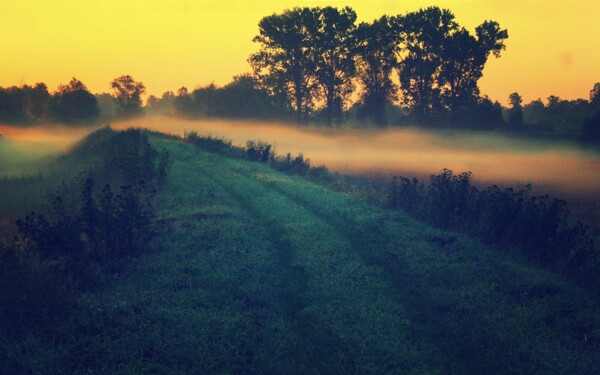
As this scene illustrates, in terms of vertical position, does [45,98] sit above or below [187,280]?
above

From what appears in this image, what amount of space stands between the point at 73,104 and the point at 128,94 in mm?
26650

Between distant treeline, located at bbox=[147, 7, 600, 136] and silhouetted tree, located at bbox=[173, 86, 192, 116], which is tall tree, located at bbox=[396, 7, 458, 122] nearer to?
distant treeline, located at bbox=[147, 7, 600, 136]

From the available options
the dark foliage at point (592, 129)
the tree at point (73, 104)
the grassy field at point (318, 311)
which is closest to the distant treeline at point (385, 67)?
the dark foliage at point (592, 129)

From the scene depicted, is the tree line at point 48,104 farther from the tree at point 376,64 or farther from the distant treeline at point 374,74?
the tree at point 376,64

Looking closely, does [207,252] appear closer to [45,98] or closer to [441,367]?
[441,367]

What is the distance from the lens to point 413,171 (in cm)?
3034

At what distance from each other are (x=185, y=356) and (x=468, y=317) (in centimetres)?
637

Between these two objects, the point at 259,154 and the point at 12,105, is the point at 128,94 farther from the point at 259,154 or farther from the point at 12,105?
the point at 259,154

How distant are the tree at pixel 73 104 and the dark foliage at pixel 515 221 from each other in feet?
244

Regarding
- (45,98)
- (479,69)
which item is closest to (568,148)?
(479,69)

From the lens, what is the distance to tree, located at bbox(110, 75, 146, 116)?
97.8m

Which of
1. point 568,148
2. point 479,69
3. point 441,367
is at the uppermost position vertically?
point 479,69

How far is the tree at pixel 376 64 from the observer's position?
65750mm

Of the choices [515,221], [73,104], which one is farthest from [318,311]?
[73,104]
